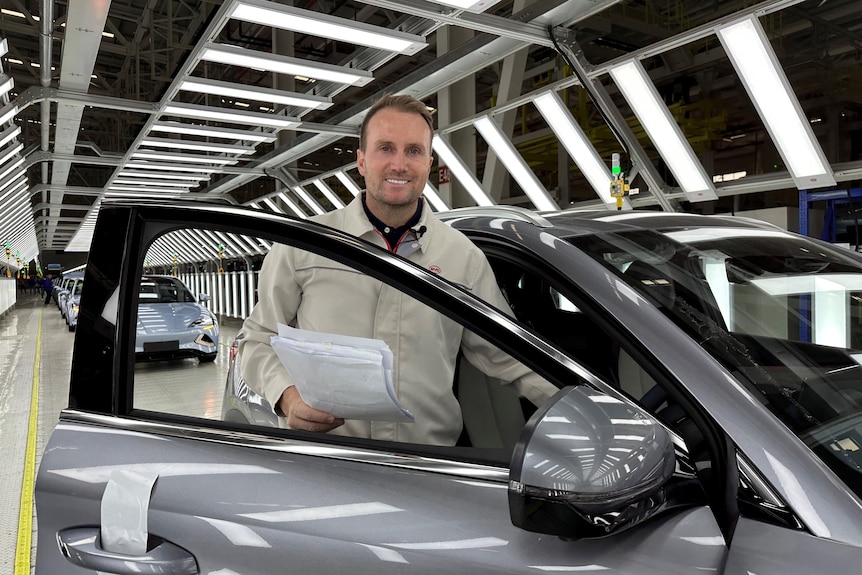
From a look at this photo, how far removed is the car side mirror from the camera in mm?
794

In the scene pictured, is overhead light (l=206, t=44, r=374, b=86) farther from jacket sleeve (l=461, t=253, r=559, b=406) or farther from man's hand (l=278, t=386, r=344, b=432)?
man's hand (l=278, t=386, r=344, b=432)

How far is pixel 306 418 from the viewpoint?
1216mm

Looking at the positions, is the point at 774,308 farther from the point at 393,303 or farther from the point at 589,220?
the point at 393,303

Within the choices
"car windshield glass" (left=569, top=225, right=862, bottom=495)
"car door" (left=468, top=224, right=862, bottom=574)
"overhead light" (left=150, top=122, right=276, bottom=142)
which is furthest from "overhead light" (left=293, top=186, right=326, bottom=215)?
"car door" (left=468, top=224, right=862, bottom=574)

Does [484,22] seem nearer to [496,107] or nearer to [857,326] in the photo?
[496,107]

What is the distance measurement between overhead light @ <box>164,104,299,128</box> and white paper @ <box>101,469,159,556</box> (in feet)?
24.3

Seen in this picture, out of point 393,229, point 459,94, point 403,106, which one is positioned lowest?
point 393,229

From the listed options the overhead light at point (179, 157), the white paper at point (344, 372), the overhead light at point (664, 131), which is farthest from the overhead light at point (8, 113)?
the white paper at point (344, 372)

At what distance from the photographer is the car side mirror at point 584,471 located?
794 mm

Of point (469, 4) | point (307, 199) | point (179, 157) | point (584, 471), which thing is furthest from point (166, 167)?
point (584, 471)

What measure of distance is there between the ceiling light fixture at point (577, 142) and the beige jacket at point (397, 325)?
237 inches

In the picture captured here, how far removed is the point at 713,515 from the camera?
0.90 metres

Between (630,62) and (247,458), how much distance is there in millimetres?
5976

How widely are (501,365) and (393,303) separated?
30 centimetres
